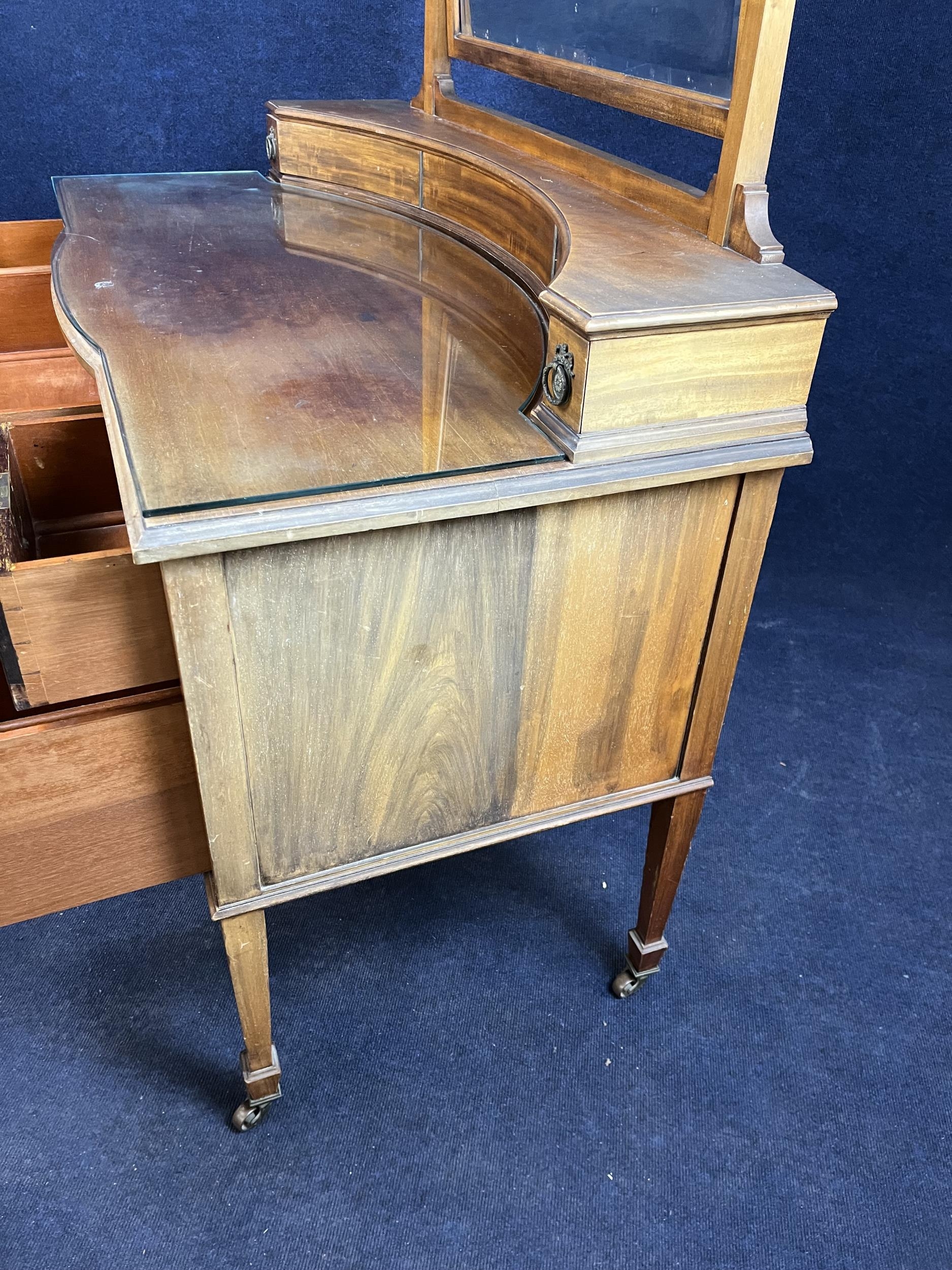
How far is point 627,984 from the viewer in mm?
1239

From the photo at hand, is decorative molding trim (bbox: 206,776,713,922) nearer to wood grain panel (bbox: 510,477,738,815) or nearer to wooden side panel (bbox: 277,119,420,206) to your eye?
wood grain panel (bbox: 510,477,738,815)

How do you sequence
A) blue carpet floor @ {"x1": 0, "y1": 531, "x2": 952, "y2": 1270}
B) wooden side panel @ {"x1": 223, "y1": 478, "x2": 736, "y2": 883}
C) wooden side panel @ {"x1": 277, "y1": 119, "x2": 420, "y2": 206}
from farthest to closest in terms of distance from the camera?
1. wooden side panel @ {"x1": 277, "y1": 119, "x2": 420, "y2": 206}
2. blue carpet floor @ {"x1": 0, "y1": 531, "x2": 952, "y2": 1270}
3. wooden side panel @ {"x1": 223, "y1": 478, "x2": 736, "y2": 883}

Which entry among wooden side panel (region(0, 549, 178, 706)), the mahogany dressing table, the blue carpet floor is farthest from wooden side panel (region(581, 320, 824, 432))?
the blue carpet floor

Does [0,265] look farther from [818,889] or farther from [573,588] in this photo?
[818,889]

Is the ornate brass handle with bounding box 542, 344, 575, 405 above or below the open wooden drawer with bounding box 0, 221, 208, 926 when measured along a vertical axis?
above

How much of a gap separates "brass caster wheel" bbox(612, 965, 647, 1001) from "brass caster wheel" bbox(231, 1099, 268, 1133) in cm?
43

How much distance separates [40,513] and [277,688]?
19.1 inches

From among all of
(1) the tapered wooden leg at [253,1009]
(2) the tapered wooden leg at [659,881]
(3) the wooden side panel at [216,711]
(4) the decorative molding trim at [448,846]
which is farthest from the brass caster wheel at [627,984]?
(3) the wooden side panel at [216,711]

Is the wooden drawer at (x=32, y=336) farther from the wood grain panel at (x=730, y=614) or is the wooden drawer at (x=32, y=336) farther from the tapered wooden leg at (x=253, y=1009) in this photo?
the wood grain panel at (x=730, y=614)

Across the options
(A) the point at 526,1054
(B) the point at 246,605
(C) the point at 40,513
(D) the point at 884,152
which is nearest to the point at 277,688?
(B) the point at 246,605

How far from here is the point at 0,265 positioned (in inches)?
56.4

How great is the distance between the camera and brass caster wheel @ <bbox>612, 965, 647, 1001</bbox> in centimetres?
124

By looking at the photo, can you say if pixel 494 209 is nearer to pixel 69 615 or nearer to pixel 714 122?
pixel 714 122

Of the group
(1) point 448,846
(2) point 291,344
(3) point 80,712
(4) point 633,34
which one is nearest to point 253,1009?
(1) point 448,846
